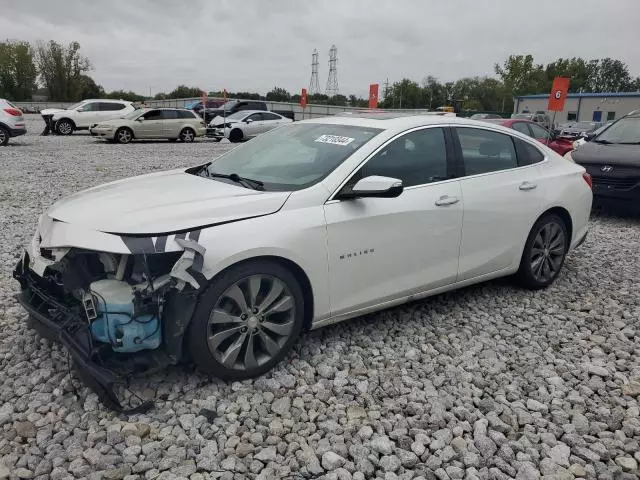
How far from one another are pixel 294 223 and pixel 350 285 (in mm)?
620

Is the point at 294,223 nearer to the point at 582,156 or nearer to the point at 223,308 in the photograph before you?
the point at 223,308

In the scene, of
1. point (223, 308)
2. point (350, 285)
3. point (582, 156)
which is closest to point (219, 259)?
point (223, 308)

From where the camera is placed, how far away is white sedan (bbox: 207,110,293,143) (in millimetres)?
23125

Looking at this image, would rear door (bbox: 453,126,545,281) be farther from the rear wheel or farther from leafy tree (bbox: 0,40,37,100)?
leafy tree (bbox: 0,40,37,100)

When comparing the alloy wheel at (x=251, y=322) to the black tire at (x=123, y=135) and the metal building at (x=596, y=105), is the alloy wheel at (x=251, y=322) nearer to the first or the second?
the black tire at (x=123, y=135)

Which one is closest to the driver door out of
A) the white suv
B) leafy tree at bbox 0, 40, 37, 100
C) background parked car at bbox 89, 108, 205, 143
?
background parked car at bbox 89, 108, 205, 143

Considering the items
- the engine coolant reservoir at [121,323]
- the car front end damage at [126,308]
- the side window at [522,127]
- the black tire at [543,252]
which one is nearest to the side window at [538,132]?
the side window at [522,127]

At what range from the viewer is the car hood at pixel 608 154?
7.93 m

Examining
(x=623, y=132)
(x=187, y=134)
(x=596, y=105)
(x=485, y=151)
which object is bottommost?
(x=187, y=134)

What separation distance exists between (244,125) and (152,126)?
12.5ft

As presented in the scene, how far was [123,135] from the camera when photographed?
68.5 ft

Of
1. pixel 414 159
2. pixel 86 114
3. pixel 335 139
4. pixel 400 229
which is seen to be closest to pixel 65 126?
pixel 86 114

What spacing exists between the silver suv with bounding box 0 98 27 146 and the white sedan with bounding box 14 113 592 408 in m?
15.8

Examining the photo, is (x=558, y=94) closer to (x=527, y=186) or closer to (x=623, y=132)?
(x=623, y=132)
